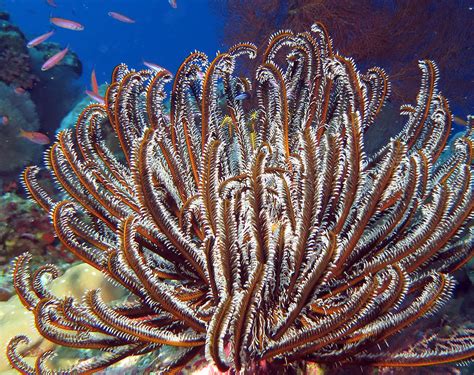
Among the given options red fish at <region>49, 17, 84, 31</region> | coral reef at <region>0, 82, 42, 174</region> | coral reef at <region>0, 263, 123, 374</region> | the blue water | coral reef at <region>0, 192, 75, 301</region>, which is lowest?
coral reef at <region>0, 263, 123, 374</region>

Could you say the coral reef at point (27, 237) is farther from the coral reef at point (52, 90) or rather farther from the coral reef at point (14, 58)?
the coral reef at point (52, 90)

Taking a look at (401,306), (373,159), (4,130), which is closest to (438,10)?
(373,159)

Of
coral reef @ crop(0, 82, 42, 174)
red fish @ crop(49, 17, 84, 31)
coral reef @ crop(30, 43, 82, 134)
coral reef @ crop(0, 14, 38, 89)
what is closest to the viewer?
red fish @ crop(49, 17, 84, 31)

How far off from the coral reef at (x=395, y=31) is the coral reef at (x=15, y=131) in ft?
24.8

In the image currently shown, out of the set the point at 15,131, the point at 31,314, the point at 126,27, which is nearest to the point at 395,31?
the point at 31,314

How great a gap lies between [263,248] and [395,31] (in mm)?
8204

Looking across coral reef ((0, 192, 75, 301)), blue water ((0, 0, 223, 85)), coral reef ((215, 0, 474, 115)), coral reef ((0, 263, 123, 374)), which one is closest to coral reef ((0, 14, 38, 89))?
coral reef ((0, 192, 75, 301))

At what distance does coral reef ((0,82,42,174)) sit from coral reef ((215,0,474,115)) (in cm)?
755

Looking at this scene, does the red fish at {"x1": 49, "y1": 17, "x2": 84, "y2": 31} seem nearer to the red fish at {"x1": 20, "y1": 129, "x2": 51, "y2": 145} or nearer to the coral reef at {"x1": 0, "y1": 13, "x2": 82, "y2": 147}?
the coral reef at {"x1": 0, "y1": 13, "x2": 82, "y2": 147}

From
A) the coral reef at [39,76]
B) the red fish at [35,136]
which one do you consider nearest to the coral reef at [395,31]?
the red fish at [35,136]

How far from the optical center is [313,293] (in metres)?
1.90

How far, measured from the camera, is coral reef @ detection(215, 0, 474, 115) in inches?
321

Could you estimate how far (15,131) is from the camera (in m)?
11.4

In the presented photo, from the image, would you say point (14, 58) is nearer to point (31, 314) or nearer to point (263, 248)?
point (31, 314)
